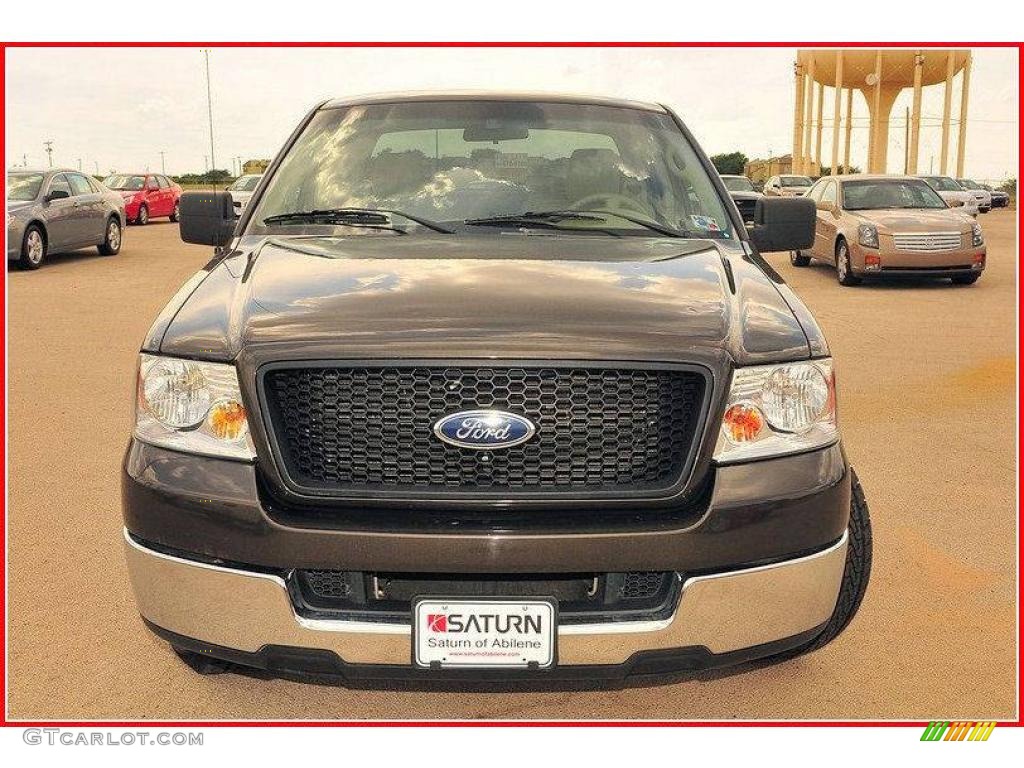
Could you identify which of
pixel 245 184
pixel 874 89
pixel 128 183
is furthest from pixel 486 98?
pixel 874 89

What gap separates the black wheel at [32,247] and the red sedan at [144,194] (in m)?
11.6

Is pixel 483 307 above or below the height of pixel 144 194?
above

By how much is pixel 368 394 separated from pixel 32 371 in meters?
6.58

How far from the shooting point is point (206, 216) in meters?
4.52

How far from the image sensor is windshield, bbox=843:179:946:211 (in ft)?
50.7

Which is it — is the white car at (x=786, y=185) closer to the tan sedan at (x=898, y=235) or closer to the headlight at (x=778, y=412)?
the tan sedan at (x=898, y=235)

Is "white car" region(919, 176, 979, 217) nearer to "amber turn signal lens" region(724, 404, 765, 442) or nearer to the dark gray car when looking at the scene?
the dark gray car

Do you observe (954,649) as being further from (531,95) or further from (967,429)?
(967,429)

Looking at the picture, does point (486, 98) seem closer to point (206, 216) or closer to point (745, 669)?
point (206, 216)

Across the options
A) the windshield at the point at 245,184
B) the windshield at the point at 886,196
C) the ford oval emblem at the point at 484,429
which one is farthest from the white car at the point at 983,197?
the ford oval emblem at the point at 484,429

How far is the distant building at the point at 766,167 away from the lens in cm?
6756

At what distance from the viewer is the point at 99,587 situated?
411 cm

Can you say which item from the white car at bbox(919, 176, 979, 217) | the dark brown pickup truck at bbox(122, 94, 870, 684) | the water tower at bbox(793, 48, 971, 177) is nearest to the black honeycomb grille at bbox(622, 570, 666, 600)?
the dark brown pickup truck at bbox(122, 94, 870, 684)

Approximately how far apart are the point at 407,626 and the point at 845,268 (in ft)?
43.6
